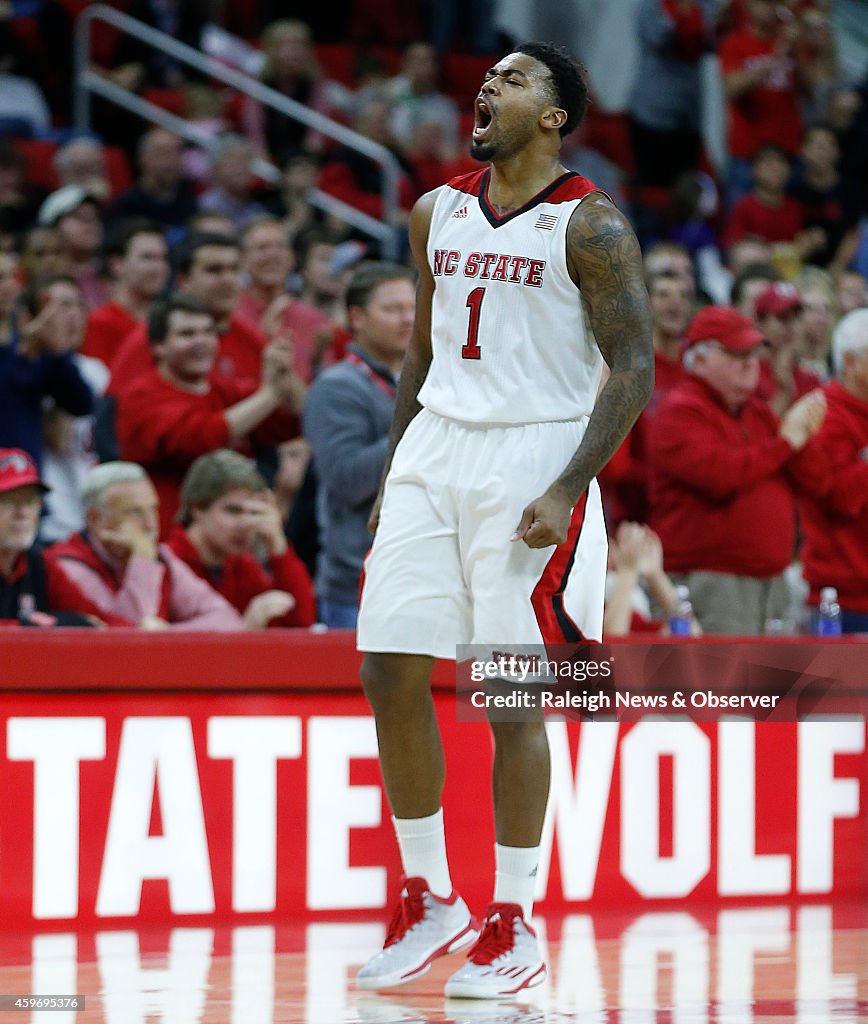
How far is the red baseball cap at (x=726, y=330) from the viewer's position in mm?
6945

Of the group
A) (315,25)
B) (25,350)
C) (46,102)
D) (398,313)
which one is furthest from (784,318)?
→ (315,25)

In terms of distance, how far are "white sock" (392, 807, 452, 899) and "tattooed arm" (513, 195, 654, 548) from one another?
73 cm

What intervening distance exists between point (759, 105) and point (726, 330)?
687cm

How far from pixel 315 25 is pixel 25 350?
7029 mm

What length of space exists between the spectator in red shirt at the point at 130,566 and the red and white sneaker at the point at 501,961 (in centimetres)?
188

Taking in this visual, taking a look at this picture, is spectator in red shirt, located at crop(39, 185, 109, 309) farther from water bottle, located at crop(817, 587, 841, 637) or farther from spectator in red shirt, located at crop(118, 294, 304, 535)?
water bottle, located at crop(817, 587, 841, 637)

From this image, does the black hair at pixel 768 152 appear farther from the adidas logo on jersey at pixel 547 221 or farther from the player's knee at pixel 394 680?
the player's knee at pixel 394 680

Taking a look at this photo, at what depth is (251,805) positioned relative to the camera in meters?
5.28

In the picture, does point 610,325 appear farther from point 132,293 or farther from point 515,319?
point 132,293

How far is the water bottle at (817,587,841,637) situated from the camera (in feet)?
22.1

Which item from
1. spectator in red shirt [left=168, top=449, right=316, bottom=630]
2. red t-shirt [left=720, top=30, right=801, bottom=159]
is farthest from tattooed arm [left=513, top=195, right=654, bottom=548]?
red t-shirt [left=720, top=30, right=801, bottom=159]

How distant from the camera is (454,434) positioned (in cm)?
434

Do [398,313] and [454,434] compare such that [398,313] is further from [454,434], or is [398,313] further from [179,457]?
[454,434]

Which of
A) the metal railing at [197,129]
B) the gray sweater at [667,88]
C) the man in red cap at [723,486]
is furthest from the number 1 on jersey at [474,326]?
the gray sweater at [667,88]
